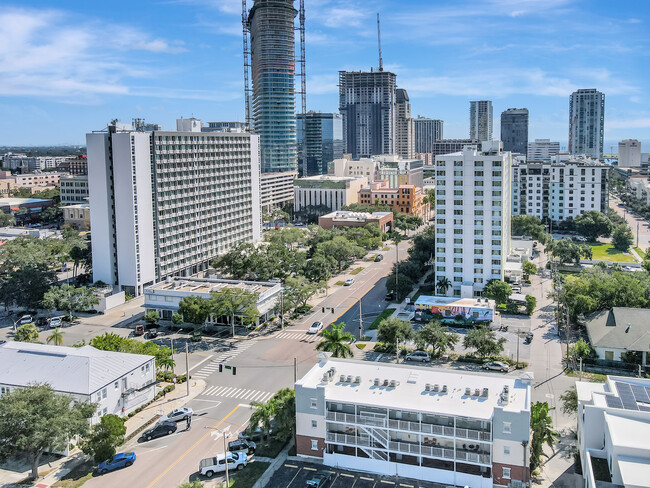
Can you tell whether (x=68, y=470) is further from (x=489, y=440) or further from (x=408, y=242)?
(x=408, y=242)

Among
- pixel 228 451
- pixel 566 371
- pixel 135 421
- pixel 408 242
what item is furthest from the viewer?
pixel 408 242

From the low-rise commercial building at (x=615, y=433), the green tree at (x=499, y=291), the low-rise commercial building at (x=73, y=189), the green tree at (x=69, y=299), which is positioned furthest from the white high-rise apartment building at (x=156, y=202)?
the low-rise commercial building at (x=73, y=189)

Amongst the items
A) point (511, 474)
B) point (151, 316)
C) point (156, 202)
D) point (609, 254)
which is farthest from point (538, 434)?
point (609, 254)

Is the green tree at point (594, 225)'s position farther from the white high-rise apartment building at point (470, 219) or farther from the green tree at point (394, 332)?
the green tree at point (394, 332)

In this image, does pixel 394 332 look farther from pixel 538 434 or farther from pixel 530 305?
pixel 538 434

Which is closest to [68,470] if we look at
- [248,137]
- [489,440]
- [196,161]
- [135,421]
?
[135,421]

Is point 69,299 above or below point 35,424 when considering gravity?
above

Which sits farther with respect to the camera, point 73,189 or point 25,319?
point 73,189

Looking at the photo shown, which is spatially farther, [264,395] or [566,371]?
[566,371]
